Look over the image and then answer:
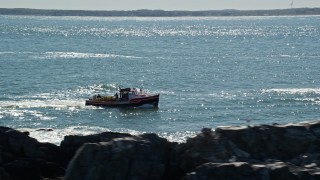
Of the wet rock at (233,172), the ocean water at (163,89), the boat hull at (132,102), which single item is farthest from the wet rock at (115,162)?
the boat hull at (132,102)

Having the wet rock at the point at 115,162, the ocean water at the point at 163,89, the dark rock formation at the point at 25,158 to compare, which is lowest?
the ocean water at the point at 163,89

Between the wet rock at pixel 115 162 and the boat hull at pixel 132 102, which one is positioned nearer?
the wet rock at pixel 115 162

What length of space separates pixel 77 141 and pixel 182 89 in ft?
151

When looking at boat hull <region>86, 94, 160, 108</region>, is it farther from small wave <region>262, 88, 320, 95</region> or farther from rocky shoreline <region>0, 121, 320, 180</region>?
rocky shoreline <region>0, 121, 320, 180</region>

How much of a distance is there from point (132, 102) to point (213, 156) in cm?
4109

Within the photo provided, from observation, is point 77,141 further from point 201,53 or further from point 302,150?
point 201,53

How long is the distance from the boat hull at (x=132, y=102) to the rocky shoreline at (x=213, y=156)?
38.8m

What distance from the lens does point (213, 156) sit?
20.2 meters

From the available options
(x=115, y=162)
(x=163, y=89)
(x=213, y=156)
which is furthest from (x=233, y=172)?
(x=163, y=89)

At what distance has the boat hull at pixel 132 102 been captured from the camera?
60.0m

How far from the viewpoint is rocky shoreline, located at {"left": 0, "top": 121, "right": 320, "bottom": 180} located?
738 inches

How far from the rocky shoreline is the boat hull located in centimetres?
3884

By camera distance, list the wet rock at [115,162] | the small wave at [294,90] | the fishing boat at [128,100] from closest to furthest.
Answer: the wet rock at [115,162] → the fishing boat at [128,100] → the small wave at [294,90]

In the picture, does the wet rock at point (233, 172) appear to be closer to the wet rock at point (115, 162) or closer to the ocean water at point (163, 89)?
the wet rock at point (115, 162)
